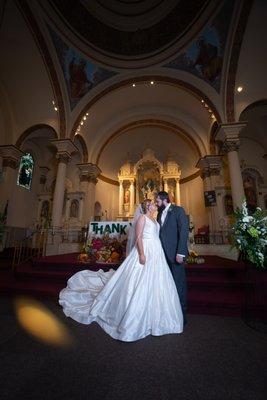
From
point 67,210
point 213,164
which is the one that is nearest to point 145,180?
point 213,164

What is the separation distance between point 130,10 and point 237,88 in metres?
7.27

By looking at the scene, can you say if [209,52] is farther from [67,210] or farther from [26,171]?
[26,171]

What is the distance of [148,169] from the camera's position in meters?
16.8

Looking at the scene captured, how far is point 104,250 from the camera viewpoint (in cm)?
585

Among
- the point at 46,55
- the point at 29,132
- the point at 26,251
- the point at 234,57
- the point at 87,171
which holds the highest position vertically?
the point at 46,55

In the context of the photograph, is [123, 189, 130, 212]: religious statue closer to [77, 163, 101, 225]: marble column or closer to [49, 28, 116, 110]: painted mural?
[77, 163, 101, 225]: marble column

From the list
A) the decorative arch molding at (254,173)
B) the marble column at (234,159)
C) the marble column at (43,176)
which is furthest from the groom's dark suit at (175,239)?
the marble column at (43,176)

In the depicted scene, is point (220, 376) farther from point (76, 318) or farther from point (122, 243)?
point (122, 243)

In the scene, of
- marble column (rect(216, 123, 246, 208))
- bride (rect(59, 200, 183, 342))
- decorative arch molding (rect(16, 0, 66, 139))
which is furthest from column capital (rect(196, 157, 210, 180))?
bride (rect(59, 200, 183, 342))

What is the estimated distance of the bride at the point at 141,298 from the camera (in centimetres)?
254

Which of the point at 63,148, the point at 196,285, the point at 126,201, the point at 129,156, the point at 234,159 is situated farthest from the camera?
the point at 129,156

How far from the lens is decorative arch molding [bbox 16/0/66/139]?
25.8ft

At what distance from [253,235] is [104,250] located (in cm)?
414

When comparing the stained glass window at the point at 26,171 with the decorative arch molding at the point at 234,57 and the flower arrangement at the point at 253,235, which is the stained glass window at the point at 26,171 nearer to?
the decorative arch molding at the point at 234,57
